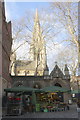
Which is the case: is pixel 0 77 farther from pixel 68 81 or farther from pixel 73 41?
pixel 68 81

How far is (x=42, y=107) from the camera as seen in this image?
14438mm

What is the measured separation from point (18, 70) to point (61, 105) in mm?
47622

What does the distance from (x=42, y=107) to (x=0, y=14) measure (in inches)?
443

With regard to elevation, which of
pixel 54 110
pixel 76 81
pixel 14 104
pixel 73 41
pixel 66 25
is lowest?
pixel 54 110

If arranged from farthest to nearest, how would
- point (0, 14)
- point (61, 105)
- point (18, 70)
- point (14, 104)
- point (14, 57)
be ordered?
point (18, 70) → point (14, 57) → point (0, 14) → point (61, 105) → point (14, 104)

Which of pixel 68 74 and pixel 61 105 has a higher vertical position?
pixel 68 74

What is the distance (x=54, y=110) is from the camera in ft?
46.8

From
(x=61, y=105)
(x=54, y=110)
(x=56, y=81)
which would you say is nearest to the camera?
(x=54, y=110)

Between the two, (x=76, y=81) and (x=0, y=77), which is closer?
(x=0, y=77)

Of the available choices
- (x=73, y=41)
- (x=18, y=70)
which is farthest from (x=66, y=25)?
(x=18, y=70)

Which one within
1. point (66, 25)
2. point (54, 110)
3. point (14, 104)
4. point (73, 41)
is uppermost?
point (66, 25)

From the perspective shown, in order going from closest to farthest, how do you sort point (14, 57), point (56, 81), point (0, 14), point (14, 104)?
point (14, 104), point (0, 14), point (56, 81), point (14, 57)

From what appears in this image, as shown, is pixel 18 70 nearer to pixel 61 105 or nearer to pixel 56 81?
pixel 56 81

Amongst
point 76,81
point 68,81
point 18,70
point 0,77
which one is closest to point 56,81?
point 68,81
